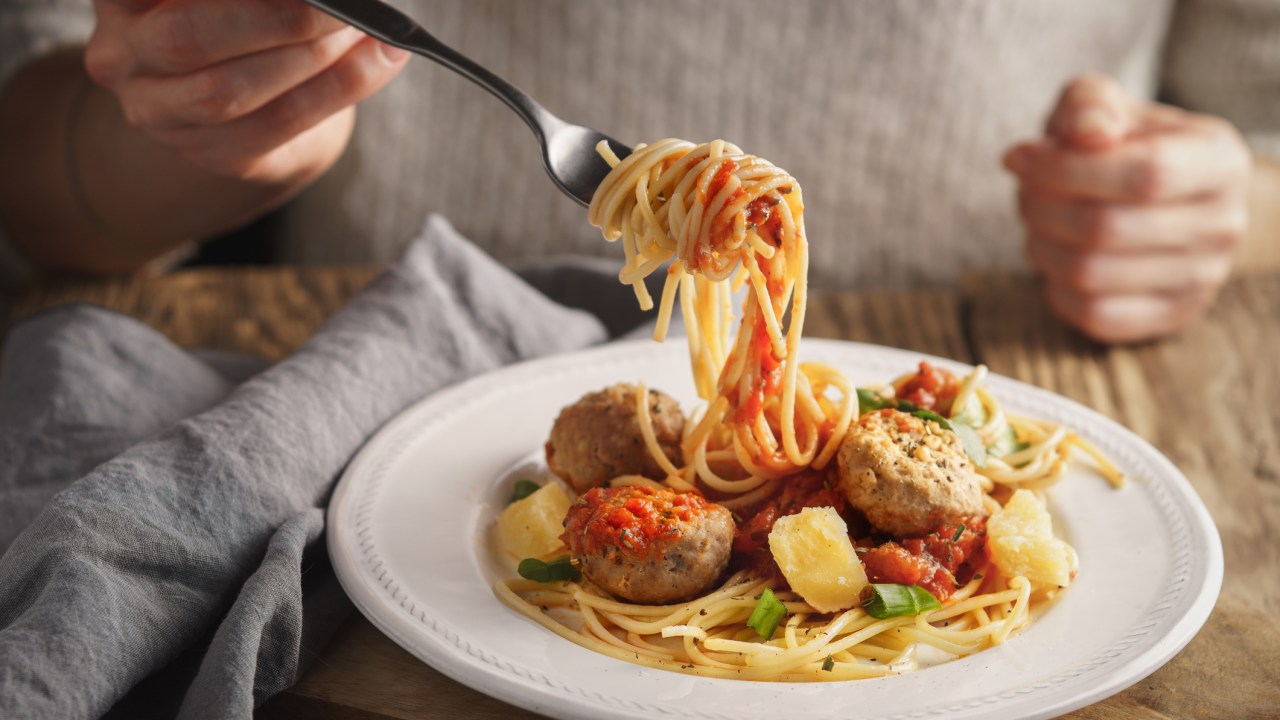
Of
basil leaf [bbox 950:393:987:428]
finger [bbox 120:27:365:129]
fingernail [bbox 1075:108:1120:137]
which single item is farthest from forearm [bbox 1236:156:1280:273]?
finger [bbox 120:27:365:129]

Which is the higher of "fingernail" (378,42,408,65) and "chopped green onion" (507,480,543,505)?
"fingernail" (378,42,408,65)

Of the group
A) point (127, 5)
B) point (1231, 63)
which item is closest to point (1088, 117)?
point (1231, 63)

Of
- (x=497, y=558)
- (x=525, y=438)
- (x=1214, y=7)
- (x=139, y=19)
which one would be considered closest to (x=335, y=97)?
(x=139, y=19)

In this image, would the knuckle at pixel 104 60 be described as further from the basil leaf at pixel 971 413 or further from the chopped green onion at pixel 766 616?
the basil leaf at pixel 971 413

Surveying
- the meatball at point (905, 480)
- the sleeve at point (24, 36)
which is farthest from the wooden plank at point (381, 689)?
the sleeve at point (24, 36)

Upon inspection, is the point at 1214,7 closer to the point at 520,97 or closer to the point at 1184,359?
the point at 1184,359

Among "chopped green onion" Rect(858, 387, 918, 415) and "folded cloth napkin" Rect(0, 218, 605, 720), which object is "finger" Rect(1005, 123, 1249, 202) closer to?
"chopped green onion" Rect(858, 387, 918, 415)

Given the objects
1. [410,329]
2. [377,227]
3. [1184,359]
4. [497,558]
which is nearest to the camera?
[497,558]
